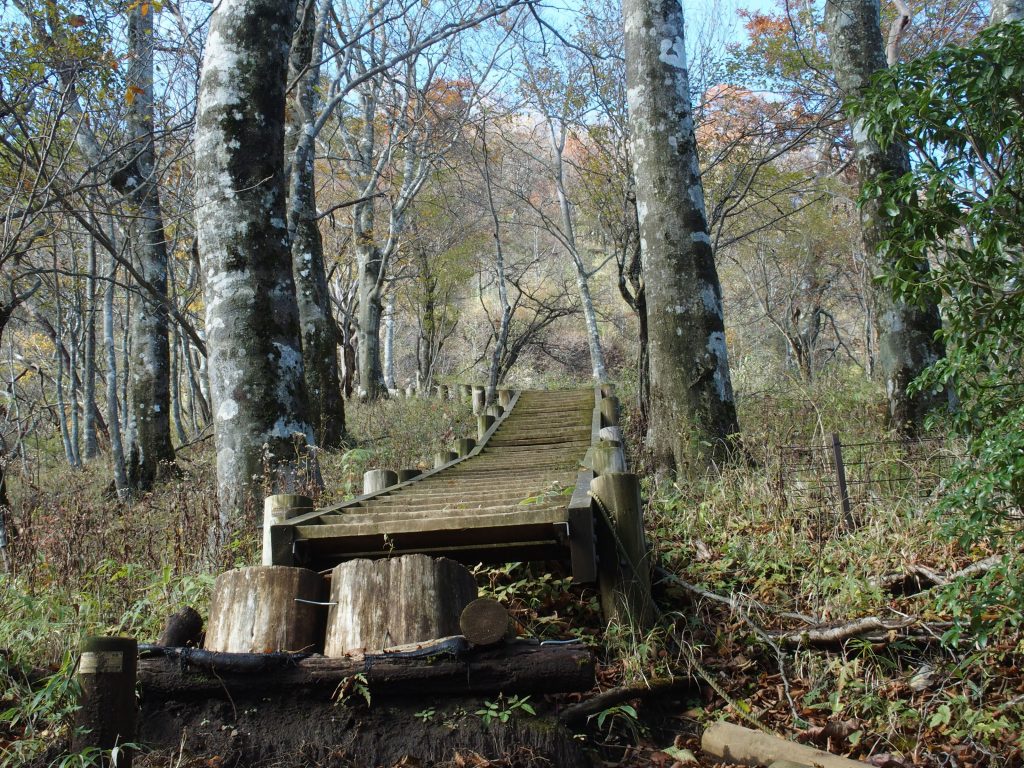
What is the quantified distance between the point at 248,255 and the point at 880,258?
655 centimetres

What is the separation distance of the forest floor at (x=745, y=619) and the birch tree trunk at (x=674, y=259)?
3.45ft

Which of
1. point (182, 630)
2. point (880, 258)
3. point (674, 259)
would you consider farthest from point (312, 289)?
point (182, 630)

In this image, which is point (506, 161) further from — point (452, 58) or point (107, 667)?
point (107, 667)

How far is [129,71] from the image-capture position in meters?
11.9

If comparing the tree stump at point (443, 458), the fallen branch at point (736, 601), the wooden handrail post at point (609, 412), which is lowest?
the fallen branch at point (736, 601)

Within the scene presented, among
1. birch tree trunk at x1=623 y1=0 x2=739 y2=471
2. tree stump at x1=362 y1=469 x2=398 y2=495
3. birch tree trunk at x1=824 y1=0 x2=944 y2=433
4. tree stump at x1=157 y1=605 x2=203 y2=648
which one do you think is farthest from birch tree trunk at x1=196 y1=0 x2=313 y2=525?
birch tree trunk at x1=824 y1=0 x2=944 y2=433

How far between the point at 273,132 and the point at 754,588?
5821 millimetres

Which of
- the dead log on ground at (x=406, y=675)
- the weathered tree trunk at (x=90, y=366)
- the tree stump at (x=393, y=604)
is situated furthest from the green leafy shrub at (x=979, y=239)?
the weathered tree trunk at (x=90, y=366)

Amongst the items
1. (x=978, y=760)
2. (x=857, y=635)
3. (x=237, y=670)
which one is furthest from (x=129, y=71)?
(x=978, y=760)

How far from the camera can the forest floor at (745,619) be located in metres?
3.85

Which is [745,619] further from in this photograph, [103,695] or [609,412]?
[609,412]

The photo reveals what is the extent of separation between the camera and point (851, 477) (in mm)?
6414

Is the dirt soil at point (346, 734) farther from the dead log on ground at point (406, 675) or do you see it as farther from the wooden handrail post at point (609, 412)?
the wooden handrail post at point (609, 412)

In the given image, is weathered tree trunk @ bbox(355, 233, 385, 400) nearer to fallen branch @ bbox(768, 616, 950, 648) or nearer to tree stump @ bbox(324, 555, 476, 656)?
tree stump @ bbox(324, 555, 476, 656)
